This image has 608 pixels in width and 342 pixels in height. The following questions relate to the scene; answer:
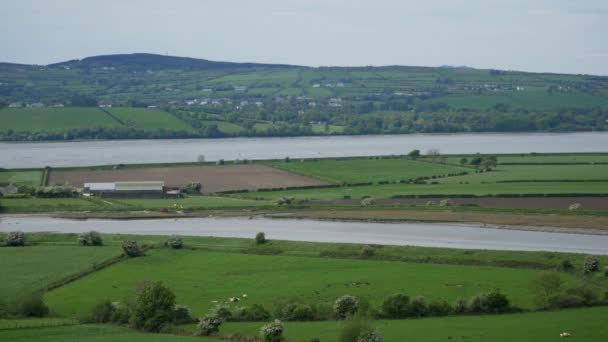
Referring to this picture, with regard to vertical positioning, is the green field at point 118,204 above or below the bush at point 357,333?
below

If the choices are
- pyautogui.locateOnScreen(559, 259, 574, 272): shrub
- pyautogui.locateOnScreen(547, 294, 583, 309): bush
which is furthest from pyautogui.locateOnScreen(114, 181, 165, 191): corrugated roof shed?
pyautogui.locateOnScreen(547, 294, 583, 309): bush

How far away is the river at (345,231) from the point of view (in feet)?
149

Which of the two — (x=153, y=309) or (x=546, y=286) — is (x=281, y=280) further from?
(x=546, y=286)

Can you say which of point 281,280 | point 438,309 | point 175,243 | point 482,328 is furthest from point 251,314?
point 175,243

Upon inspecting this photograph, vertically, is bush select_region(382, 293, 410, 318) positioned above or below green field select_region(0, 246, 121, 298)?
above

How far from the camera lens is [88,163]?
9344 centimetres

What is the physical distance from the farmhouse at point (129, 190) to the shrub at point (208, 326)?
40.1m

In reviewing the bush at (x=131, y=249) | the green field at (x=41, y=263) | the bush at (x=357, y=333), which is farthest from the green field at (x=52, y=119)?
the bush at (x=357, y=333)

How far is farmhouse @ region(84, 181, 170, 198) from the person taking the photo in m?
69.1

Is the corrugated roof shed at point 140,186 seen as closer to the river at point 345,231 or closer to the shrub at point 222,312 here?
the river at point 345,231

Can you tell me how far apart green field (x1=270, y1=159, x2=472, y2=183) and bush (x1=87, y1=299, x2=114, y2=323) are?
149ft

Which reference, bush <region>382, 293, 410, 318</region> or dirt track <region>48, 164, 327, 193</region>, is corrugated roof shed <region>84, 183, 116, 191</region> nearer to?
A: dirt track <region>48, 164, 327, 193</region>

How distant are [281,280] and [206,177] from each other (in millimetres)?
43221

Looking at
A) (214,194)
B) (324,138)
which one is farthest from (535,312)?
(324,138)
